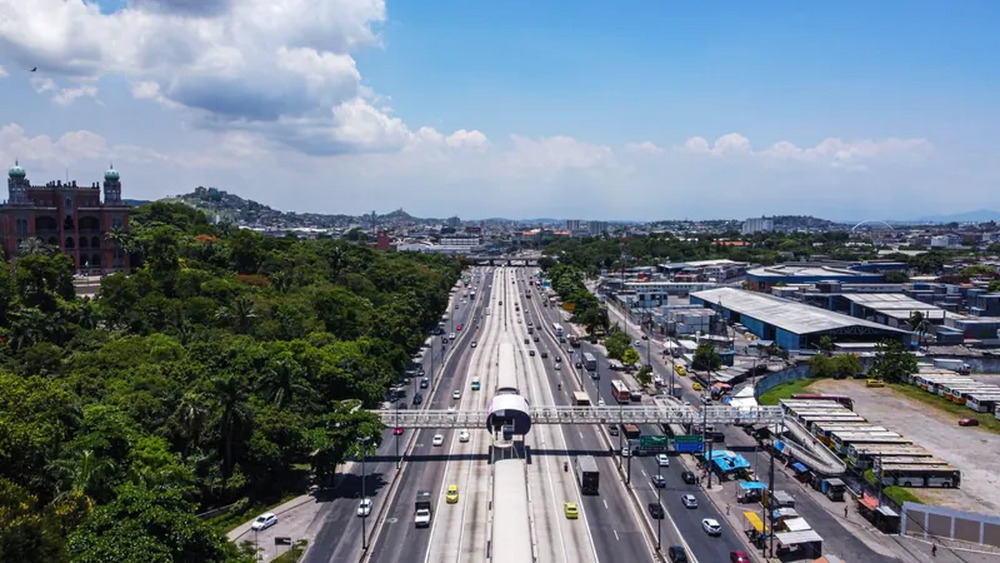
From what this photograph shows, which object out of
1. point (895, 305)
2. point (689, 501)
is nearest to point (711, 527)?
point (689, 501)

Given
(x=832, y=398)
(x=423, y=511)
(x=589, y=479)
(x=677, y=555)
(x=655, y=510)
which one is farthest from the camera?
(x=832, y=398)

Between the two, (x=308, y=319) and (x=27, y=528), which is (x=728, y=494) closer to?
(x=27, y=528)

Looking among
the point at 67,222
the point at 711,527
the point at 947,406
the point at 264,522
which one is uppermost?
the point at 67,222

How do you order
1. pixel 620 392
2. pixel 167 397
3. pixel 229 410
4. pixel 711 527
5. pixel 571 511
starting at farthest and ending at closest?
pixel 620 392, pixel 167 397, pixel 229 410, pixel 571 511, pixel 711 527

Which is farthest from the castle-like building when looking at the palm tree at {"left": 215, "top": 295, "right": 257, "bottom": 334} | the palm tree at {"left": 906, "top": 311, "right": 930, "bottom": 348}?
the palm tree at {"left": 906, "top": 311, "right": 930, "bottom": 348}

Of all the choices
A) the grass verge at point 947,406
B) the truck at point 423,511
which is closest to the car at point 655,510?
the truck at point 423,511

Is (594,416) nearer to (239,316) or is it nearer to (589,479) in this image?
(589,479)

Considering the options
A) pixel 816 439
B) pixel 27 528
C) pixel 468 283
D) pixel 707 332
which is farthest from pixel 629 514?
pixel 468 283
